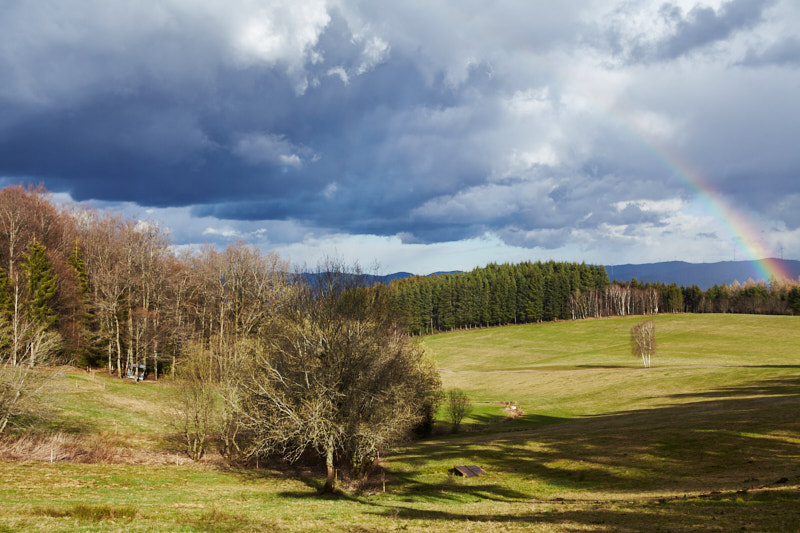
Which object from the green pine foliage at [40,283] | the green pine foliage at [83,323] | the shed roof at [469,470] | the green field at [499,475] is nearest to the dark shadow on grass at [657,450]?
the green field at [499,475]

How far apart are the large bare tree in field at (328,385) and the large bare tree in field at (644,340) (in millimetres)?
77440

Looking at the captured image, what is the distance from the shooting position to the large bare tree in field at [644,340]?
9994cm

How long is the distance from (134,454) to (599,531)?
127 ft

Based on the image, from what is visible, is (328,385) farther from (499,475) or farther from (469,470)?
(499,475)

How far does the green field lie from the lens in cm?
1897

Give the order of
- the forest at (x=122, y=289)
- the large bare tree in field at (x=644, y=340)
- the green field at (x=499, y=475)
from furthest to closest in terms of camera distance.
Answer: the large bare tree in field at (x=644, y=340) < the forest at (x=122, y=289) < the green field at (x=499, y=475)

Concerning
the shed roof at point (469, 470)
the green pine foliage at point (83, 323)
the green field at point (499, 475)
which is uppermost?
the green pine foliage at point (83, 323)

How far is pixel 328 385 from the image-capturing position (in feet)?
118

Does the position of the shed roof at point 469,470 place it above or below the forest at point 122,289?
below

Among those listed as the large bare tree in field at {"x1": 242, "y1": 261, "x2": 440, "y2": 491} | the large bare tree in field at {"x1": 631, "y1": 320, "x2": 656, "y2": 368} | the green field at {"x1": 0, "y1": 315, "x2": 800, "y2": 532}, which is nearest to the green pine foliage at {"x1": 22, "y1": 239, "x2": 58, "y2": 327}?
the green field at {"x1": 0, "y1": 315, "x2": 800, "y2": 532}

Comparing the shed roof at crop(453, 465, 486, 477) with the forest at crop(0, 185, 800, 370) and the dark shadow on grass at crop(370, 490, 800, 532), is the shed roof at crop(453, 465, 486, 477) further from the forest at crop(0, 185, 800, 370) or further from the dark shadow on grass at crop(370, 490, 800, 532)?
the forest at crop(0, 185, 800, 370)

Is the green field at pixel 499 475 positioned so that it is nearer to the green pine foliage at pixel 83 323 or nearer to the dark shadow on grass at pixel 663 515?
the dark shadow on grass at pixel 663 515

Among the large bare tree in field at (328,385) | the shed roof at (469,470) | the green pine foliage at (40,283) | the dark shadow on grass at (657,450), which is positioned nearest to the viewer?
the dark shadow on grass at (657,450)

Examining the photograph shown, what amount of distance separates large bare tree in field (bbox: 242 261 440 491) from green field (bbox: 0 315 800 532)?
371 cm
